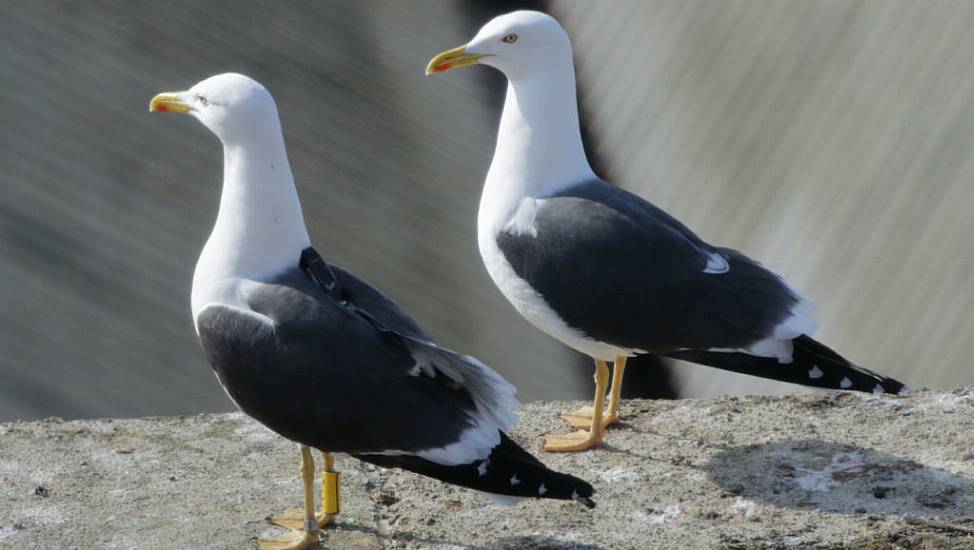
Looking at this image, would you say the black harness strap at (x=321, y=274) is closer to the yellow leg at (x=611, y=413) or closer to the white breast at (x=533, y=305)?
the white breast at (x=533, y=305)

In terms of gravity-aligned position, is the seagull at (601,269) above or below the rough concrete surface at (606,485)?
above

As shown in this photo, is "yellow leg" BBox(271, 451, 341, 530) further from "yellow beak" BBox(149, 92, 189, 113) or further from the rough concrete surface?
"yellow beak" BBox(149, 92, 189, 113)

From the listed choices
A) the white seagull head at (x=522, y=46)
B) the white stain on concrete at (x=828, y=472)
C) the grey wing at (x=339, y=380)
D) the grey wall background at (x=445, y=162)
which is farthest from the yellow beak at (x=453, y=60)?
the grey wall background at (x=445, y=162)

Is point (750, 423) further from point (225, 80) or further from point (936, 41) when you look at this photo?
point (936, 41)

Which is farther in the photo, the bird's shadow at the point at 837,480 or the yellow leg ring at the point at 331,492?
the bird's shadow at the point at 837,480

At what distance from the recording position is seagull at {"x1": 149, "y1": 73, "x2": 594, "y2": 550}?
351cm

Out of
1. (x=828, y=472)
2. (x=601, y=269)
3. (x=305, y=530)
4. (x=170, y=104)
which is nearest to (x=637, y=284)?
(x=601, y=269)

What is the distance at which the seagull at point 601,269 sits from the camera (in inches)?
163

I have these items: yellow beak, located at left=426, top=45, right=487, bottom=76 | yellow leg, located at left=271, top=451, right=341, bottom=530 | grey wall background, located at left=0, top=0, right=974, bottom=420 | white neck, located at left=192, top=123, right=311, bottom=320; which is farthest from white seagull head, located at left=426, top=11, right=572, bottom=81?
grey wall background, located at left=0, top=0, right=974, bottom=420

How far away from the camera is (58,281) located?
9180mm

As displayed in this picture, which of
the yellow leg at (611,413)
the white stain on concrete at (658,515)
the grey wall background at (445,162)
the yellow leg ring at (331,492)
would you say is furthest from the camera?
the grey wall background at (445,162)

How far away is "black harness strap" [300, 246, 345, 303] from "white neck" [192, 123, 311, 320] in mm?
34

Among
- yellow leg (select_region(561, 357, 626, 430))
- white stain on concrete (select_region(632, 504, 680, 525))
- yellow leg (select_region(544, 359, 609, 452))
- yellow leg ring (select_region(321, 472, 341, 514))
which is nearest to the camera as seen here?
yellow leg ring (select_region(321, 472, 341, 514))

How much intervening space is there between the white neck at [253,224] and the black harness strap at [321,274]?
1.3 inches
